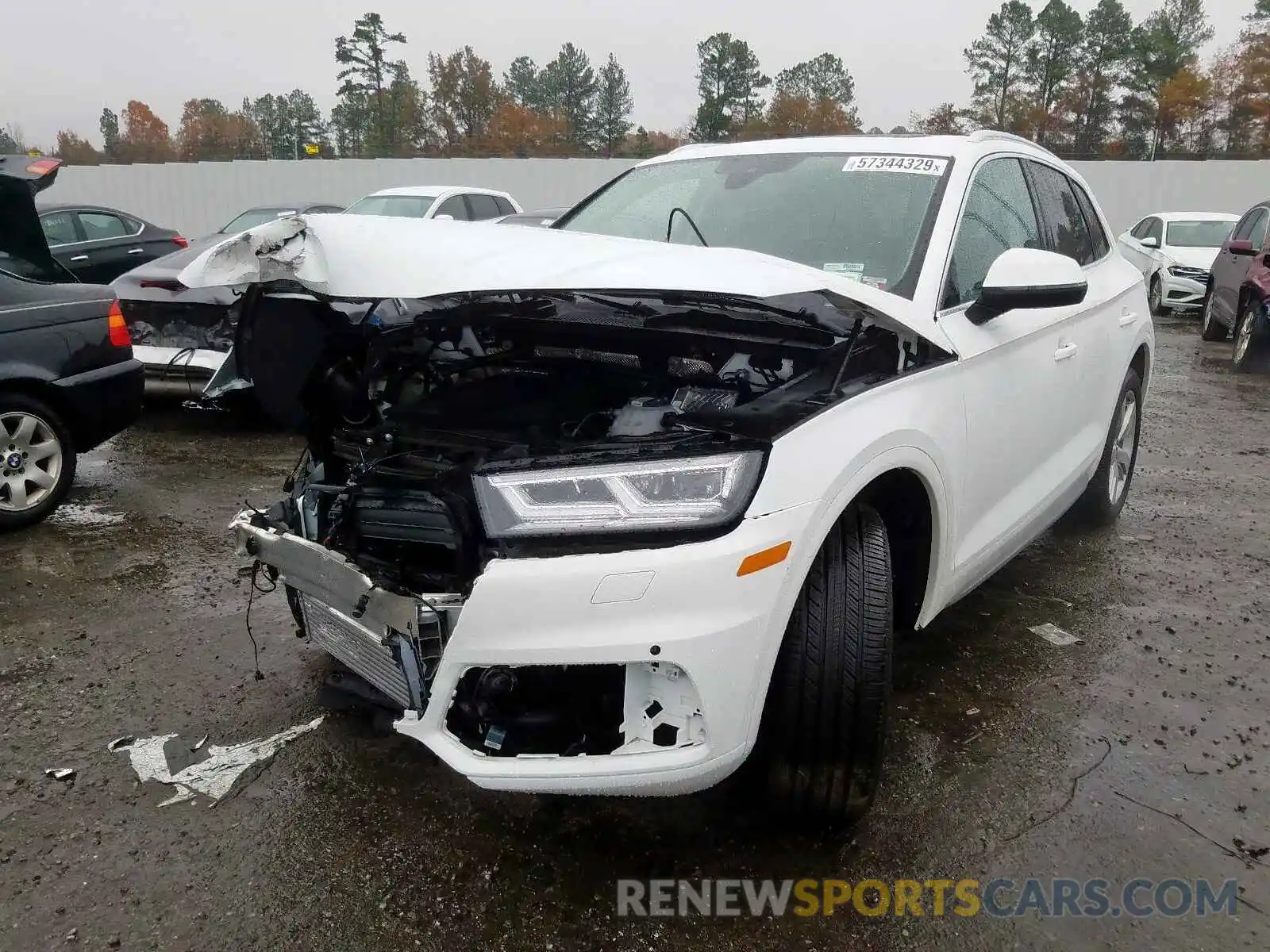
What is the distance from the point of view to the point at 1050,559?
4.25 meters

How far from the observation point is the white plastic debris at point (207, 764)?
252 cm

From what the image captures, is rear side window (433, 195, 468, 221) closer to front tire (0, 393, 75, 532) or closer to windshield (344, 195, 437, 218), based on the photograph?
windshield (344, 195, 437, 218)

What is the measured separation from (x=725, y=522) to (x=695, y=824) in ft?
2.98

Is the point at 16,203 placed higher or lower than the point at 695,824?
higher

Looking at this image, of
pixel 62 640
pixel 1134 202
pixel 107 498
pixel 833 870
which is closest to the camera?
pixel 833 870

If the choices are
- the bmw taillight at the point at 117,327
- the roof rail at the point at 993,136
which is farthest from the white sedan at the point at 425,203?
the roof rail at the point at 993,136

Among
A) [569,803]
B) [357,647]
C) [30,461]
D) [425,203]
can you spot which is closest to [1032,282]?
[569,803]

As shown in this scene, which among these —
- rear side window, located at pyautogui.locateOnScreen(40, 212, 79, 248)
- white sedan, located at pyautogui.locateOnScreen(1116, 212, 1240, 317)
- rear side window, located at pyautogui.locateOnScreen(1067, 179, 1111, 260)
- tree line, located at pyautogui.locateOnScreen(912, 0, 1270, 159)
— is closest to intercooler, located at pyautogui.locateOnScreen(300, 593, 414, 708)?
rear side window, located at pyautogui.locateOnScreen(1067, 179, 1111, 260)

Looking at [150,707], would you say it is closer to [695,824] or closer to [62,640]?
[62,640]

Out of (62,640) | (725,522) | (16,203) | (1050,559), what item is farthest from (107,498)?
(1050,559)

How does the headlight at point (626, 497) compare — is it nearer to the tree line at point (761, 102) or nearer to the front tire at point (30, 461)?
the front tire at point (30, 461)

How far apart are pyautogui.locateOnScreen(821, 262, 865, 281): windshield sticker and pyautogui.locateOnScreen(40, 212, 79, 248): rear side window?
979 centimetres

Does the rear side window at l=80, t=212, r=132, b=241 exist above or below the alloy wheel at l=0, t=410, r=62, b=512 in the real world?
above

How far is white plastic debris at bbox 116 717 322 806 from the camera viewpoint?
2.52m
